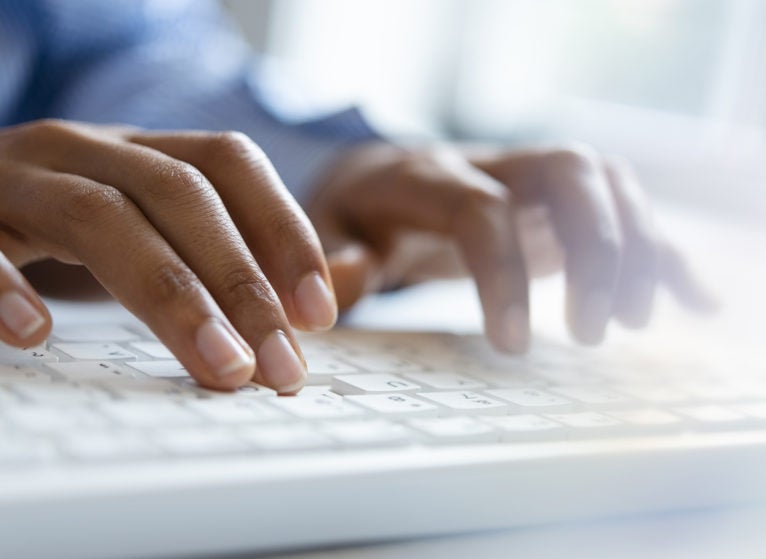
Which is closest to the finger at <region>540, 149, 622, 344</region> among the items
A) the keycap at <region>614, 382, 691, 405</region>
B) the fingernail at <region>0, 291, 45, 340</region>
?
the keycap at <region>614, 382, 691, 405</region>

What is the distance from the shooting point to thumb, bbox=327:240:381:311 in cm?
68

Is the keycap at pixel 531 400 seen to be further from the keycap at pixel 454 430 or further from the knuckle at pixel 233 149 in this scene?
the knuckle at pixel 233 149

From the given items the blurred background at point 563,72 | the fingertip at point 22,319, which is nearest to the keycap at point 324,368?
the fingertip at point 22,319

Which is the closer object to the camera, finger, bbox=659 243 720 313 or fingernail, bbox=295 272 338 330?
fingernail, bbox=295 272 338 330

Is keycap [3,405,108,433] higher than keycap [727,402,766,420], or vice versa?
keycap [3,405,108,433]

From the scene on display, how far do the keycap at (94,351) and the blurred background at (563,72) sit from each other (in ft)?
1.81

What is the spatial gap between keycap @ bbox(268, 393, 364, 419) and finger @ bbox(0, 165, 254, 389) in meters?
0.02

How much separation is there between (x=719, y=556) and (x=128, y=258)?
246 millimetres

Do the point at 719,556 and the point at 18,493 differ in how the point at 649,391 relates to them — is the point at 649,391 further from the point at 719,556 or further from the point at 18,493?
the point at 18,493

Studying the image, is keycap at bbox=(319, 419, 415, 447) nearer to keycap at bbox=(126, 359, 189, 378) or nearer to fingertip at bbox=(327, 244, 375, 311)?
keycap at bbox=(126, 359, 189, 378)

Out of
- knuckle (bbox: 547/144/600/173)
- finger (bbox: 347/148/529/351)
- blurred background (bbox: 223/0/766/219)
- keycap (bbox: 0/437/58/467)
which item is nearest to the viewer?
keycap (bbox: 0/437/58/467)

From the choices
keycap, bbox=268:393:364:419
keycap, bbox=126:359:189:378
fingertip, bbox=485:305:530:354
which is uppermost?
keycap, bbox=268:393:364:419

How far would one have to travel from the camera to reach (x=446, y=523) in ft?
0.99

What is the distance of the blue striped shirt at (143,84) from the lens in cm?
93
